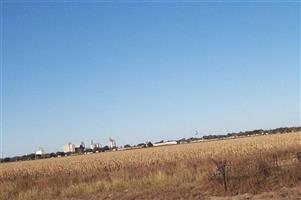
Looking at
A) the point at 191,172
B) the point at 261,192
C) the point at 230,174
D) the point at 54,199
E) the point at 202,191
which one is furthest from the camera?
the point at 191,172

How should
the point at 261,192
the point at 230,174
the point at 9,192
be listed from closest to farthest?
the point at 261,192 < the point at 230,174 < the point at 9,192

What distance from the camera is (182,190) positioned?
17.3 m

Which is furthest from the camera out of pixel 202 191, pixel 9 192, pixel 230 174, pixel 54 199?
pixel 9 192

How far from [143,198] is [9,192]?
27.6 feet

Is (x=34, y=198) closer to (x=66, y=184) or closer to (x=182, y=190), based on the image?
(x=66, y=184)

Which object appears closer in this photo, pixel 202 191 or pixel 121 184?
pixel 202 191

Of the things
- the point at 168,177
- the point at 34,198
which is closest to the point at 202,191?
the point at 168,177

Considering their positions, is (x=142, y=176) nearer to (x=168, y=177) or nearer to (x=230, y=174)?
(x=168, y=177)

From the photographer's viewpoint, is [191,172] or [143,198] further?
A: [191,172]

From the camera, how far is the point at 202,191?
16.7 meters

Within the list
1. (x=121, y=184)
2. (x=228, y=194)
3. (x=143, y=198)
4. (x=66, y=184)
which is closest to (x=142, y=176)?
(x=121, y=184)

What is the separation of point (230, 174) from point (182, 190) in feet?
6.83

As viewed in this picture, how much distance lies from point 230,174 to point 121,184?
4462 mm

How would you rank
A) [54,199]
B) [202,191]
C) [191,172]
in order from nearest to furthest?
[202,191] → [54,199] → [191,172]
